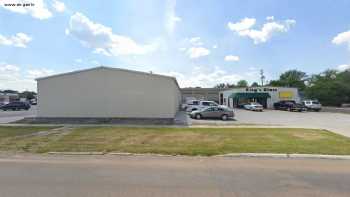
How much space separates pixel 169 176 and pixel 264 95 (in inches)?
1767

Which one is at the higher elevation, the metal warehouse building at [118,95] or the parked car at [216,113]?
the metal warehouse building at [118,95]

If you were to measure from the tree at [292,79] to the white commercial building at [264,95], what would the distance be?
3056 cm

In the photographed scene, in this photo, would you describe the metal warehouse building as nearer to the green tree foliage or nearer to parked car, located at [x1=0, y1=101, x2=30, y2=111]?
parked car, located at [x1=0, y1=101, x2=30, y2=111]

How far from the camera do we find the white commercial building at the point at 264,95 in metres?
47.9

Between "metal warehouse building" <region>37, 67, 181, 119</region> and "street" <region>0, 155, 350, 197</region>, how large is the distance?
1461 cm

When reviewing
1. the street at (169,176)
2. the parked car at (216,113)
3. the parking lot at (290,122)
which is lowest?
the street at (169,176)

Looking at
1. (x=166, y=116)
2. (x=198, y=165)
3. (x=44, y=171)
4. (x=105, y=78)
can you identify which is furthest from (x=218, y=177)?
(x=105, y=78)

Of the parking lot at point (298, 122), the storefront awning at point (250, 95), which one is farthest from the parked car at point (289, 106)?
the parking lot at point (298, 122)

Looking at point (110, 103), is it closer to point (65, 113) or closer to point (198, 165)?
point (65, 113)

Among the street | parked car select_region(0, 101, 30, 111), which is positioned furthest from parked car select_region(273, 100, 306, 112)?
parked car select_region(0, 101, 30, 111)

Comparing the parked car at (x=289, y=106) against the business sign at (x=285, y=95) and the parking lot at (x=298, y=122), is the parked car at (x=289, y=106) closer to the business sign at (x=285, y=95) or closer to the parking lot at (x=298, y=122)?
the business sign at (x=285, y=95)

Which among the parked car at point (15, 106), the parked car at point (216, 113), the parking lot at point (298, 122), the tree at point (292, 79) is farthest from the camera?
the tree at point (292, 79)

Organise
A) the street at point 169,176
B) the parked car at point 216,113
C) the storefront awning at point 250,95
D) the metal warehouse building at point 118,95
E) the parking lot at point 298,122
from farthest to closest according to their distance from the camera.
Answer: the storefront awning at point 250,95
the parked car at point 216,113
the metal warehouse building at point 118,95
the parking lot at point 298,122
the street at point 169,176

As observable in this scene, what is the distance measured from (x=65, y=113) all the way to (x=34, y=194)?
20166 mm
